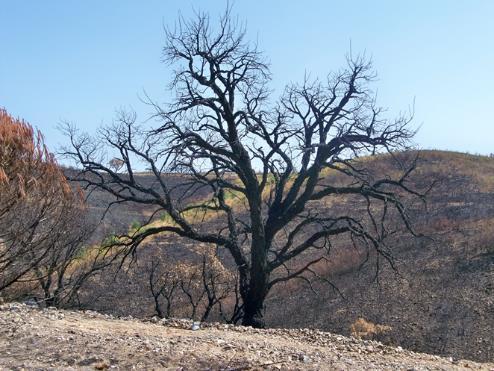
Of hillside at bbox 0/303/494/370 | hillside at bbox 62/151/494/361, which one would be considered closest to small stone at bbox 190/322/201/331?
hillside at bbox 0/303/494/370

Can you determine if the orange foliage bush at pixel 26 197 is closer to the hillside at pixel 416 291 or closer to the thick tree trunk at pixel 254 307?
the thick tree trunk at pixel 254 307

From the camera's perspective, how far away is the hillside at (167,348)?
802cm

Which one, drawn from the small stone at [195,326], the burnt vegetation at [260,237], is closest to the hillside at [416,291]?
the burnt vegetation at [260,237]

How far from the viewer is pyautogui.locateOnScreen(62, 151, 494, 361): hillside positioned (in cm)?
1850

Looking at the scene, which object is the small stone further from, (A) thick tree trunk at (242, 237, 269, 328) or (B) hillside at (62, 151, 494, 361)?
(B) hillside at (62, 151, 494, 361)

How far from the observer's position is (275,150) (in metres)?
16.9

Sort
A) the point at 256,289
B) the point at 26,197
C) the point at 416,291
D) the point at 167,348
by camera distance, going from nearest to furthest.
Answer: the point at 167,348
the point at 26,197
the point at 256,289
the point at 416,291

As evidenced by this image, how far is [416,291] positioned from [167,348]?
15002 mm

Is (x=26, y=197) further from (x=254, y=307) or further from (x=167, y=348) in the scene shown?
(x=254, y=307)

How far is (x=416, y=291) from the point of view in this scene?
→ 859 inches

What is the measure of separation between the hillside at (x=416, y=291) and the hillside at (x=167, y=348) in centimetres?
752

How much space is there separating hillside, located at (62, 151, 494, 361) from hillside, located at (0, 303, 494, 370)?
7.52 m

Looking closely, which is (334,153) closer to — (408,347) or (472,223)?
(408,347)

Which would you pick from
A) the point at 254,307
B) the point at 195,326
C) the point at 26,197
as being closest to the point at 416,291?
the point at 254,307
